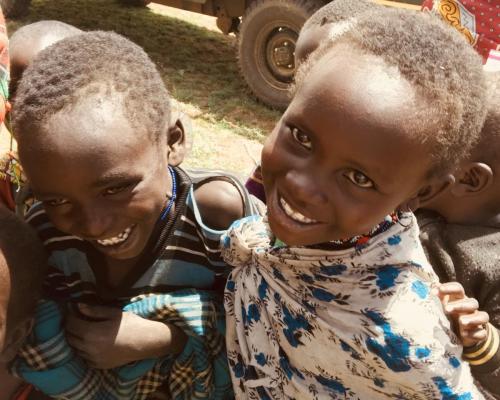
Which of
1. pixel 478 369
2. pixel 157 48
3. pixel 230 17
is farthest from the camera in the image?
pixel 157 48

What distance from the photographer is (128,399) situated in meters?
1.64

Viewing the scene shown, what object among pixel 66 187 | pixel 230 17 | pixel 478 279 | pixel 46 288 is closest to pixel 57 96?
pixel 66 187

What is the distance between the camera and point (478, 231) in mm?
1562

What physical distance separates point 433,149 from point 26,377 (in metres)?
1.22

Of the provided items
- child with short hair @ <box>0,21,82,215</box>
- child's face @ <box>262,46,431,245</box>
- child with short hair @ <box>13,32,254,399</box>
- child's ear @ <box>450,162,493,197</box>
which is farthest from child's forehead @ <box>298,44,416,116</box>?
child with short hair @ <box>0,21,82,215</box>

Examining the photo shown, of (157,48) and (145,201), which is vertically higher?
(145,201)

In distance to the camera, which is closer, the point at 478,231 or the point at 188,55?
the point at 478,231

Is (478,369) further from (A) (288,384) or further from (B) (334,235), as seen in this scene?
(B) (334,235)

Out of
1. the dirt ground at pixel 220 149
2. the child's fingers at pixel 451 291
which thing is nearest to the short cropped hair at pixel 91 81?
the child's fingers at pixel 451 291

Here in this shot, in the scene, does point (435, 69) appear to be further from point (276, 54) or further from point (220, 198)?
point (276, 54)

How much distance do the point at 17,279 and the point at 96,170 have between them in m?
0.38

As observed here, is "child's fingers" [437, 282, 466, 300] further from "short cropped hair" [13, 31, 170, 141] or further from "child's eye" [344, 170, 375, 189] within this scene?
"short cropped hair" [13, 31, 170, 141]

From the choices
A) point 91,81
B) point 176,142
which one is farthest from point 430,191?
point 91,81

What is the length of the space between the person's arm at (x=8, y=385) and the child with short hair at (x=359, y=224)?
0.84 meters
